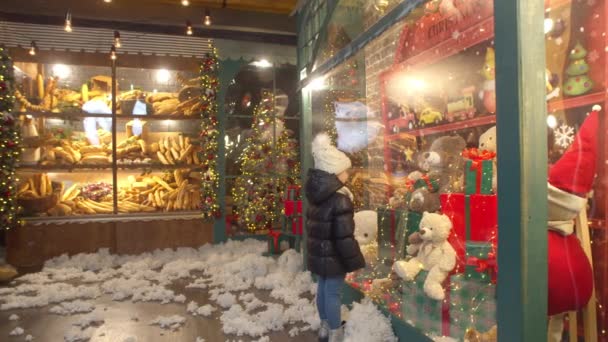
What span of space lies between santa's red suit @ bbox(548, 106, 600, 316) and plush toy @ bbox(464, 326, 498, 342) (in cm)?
38

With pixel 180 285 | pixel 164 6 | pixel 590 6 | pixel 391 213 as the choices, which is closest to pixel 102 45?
pixel 164 6

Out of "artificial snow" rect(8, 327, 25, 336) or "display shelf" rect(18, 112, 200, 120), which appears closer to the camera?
"artificial snow" rect(8, 327, 25, 336)

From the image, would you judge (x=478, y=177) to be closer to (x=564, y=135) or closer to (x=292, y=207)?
(x=564, y=135)

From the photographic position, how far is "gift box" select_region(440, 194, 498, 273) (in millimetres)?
2645

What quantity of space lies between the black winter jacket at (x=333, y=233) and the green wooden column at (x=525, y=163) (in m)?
1.35

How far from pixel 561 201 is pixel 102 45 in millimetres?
6497

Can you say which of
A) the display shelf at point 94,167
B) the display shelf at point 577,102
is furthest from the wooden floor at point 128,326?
the display shelf at point 94,167

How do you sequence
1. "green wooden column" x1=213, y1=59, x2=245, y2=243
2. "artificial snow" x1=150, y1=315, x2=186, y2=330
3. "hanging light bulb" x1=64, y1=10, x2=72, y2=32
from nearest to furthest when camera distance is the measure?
"artificial snow" x1=150, y1=315, x2=186, y2=330 → "hanging light bulb" x1=64, y1=10, x2=72, y2=32 → "green wooden column" x1=213, y1=59, x2=245, y2=243

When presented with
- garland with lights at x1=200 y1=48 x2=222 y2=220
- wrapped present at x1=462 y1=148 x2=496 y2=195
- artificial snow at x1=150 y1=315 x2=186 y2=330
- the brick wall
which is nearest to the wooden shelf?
garland with lights at x1=200 y1=48 x2=222 y2=220

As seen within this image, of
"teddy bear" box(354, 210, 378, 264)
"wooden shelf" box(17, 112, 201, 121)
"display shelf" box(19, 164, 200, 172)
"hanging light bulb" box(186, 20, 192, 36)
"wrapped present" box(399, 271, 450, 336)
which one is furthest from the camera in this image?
"wooden shelf" box(17, 112, 201, 121)

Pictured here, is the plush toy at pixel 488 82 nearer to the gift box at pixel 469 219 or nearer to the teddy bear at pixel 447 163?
the teddy bear at pixel 447 163

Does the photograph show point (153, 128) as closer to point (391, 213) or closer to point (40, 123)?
point (40, 123)

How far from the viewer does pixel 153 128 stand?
7227 mm

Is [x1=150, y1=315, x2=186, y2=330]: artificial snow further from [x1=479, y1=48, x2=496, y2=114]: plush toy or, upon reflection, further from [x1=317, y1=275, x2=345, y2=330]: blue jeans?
[x1=479, y1=48, x2=496, y2=114]: plush toy
